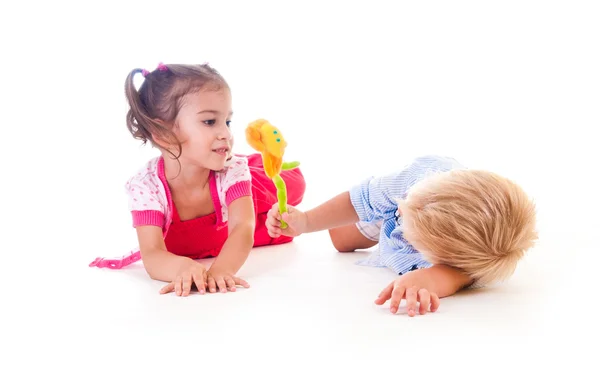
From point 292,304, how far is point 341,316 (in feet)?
0.49

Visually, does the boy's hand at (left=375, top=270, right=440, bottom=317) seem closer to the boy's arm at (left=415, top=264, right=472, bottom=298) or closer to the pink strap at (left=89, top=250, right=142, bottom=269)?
the boy's arm at (left=415, top=264, right=472, bottom=298)

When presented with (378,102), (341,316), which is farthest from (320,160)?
(341,316)

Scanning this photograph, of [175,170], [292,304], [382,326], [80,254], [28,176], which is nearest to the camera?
[382,326]

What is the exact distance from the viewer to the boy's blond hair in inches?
60.6

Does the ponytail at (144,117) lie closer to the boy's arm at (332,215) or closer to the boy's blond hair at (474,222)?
the boy's arm at (332,215)

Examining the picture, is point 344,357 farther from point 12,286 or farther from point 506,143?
point 506,143

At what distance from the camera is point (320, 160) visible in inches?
132

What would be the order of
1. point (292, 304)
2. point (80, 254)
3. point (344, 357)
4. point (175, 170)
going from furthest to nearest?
point (80, 254)
point (175, 170)
point (292, 304)
point (344, 357)

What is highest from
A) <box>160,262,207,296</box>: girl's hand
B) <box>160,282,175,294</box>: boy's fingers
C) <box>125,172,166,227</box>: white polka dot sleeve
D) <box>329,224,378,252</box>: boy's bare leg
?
<box>125,172,166,227</box>: white polka dot sleeve

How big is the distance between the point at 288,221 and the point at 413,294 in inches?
18.9

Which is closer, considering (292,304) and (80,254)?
(292,304)

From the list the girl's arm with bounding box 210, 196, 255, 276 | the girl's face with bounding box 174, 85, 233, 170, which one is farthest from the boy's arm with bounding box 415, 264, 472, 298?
the girl's face with bounding box 174, 85, 233, 170

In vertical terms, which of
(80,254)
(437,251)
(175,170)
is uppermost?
(175,170)

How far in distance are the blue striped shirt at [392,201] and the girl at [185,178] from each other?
13.3 inches
